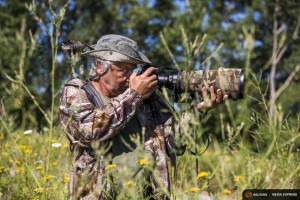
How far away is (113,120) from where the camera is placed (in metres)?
3.05

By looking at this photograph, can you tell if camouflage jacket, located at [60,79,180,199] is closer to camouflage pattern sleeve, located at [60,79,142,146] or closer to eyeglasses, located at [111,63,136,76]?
camouflage pattern sleeve, located at [60,79,142,146]

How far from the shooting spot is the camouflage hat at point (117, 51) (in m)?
3.20

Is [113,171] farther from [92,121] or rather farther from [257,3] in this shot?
[257,3]

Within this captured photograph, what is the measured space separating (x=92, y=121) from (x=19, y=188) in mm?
1051

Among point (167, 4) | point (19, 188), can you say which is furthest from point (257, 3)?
point (19, 188)

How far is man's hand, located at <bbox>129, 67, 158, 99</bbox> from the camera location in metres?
3.12

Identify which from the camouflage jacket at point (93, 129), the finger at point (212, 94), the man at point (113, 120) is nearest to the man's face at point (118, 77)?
the man at point (113, 120)

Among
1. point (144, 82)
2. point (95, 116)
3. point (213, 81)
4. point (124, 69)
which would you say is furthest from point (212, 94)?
point (95, 116)

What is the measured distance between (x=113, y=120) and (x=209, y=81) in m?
0.57

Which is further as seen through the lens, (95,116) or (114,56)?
(114,56)

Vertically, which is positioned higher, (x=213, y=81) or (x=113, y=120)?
(x=213, y=81)

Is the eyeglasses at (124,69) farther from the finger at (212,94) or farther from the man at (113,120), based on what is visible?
the finger at (212,94)

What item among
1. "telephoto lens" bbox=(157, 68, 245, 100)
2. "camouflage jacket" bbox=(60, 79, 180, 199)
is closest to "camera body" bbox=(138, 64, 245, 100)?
"telephoto lens" bbox=(157, 68, 245, 100)

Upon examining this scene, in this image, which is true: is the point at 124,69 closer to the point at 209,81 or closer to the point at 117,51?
the point at 117,51
